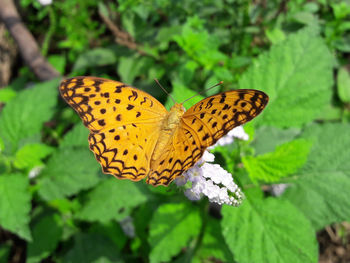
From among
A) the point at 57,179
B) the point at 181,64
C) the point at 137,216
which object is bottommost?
Result: the point at 137,216

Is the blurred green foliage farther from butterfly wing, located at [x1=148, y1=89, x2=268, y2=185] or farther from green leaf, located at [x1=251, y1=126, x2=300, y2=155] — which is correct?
butterfly wing, located at [x1=148, y1=89, x2=268, y2=185]

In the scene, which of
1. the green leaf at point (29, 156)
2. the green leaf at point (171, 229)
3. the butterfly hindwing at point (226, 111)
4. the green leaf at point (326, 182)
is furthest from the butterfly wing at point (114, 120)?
the green leaf at point (326, 182)

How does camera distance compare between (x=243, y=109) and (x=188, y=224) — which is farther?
(x=188, y=224)

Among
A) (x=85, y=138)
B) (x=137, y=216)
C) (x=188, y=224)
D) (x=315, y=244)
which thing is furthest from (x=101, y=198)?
(x=315, y=244)

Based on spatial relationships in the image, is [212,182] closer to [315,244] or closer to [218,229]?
[315,244]

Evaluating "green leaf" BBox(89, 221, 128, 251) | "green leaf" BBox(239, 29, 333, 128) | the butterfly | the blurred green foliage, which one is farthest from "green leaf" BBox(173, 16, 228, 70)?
"green leaf" BBox(89, 221, 128, 251)

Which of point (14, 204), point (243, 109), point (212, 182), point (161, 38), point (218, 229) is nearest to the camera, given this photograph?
point (243, 109)

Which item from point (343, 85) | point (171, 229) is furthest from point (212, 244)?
point (343, 85)
